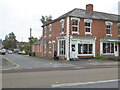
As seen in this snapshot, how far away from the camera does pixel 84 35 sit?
1035 inches

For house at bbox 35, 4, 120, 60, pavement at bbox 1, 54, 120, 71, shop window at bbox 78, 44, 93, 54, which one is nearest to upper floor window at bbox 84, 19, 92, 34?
house at bbox 35, 4, 120, 60

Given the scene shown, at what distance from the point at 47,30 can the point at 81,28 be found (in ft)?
30.1

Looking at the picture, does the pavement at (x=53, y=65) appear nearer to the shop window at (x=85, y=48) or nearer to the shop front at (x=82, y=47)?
the shop front at (x=82, y=47)

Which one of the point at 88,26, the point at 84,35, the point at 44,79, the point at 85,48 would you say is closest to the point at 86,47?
the point at 85,48

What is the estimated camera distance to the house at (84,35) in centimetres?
2522

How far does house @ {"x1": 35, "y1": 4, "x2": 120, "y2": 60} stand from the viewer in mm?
25219

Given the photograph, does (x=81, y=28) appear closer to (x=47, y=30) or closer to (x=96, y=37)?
(x=96, y=37)

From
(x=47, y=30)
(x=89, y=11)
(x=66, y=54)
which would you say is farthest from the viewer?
(x=47, y=30)

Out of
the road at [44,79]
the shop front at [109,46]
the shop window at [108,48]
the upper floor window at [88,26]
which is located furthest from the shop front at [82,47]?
the road at [44,79]

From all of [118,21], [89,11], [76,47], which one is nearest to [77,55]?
[76,47]

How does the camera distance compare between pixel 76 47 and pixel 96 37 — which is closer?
pixel 76 47

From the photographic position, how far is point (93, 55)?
26.8 metres

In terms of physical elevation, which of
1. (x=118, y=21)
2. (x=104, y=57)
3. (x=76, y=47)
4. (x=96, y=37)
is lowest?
(x=104, y=57)

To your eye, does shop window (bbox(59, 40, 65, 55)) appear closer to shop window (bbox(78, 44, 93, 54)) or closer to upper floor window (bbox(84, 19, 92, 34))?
shop window (bbox(78, 44, 93, 54))
